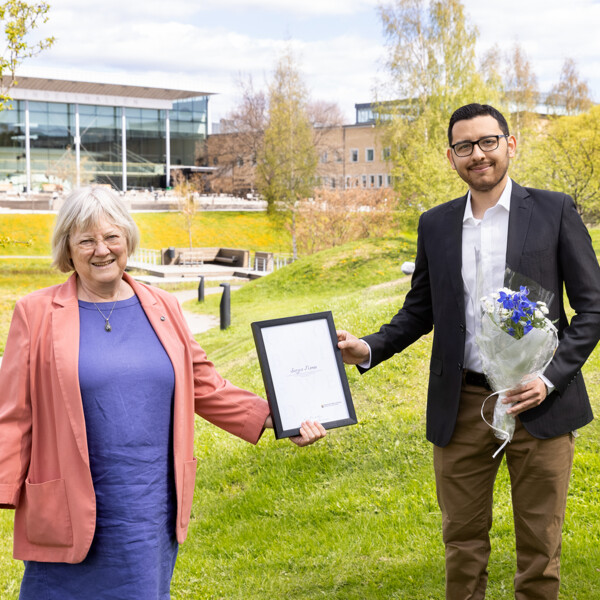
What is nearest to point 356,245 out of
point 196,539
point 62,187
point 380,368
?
point 380,368

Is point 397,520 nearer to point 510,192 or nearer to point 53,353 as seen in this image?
point 510,192

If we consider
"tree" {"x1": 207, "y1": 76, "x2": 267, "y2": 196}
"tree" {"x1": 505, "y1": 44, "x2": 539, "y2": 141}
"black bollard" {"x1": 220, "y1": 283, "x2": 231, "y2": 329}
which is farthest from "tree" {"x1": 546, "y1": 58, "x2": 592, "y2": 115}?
"black bollard" {"x1": 220, "y1": 283, "x2": 231, "y2": 329}

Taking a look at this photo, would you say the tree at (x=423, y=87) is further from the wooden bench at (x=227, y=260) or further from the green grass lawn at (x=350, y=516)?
the green grass lawn at (x=350, y=516)

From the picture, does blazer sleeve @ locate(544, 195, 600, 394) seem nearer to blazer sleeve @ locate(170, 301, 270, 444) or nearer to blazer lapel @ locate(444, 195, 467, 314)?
blazer lapel @ locate(444, 195, 467, 314)

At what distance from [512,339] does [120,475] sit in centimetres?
155

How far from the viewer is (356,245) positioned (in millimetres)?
21500

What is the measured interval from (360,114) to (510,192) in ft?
279

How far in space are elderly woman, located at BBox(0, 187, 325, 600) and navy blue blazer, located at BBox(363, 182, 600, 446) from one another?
3.77 ft

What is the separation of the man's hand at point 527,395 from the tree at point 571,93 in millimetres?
56173

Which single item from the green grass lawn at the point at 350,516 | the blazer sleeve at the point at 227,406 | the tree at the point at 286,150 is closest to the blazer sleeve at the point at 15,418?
the blazer sleeve at the point at 227,406

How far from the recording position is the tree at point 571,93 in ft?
181

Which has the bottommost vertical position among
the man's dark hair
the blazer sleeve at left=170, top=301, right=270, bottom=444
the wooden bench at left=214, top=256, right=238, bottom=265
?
the wooden bench at left=214, top=256, right=238, bottom=265

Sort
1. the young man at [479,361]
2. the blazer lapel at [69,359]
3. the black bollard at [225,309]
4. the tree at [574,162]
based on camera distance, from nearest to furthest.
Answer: the blazer lapel at [69,359], the young man at [479,361], the black bollard at [225,309], the tree at [574,162]

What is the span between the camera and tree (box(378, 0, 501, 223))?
25.4 meters
